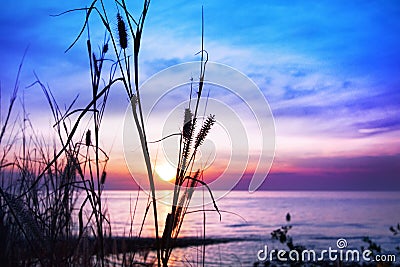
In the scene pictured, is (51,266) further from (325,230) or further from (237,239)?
(325,230)

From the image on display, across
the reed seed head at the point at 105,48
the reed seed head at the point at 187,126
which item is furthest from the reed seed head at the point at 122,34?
the reed seed head at the point at 105,48

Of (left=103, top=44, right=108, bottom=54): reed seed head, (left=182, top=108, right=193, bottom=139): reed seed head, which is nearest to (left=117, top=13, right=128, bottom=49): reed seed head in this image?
(left=182, top=108, right=193, bottom=139): reed seed head

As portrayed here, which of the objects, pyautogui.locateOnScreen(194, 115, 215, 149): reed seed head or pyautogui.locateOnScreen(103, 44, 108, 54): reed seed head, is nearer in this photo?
pyautogui.locateOnScreen(194, 115, 215, 149): reed seed head

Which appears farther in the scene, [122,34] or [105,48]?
[105,48]

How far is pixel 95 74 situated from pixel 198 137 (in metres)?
0.40

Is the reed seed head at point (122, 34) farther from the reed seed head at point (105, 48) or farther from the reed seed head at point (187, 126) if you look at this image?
the reed seed head at point (105, 48)

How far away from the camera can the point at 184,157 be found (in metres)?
0.99

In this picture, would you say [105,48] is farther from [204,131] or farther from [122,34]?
[204,131]

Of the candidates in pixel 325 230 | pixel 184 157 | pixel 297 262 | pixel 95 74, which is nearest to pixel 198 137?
pixel 184 157

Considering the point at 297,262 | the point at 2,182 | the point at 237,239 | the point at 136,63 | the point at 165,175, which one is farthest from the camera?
the point at 237,239

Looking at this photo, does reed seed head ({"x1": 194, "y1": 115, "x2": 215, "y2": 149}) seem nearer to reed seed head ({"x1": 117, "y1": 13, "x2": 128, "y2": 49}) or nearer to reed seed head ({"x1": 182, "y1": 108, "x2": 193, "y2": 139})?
reed seed head ({"x1": 182, "y1": 108, "x2": 193, "y2": 139})

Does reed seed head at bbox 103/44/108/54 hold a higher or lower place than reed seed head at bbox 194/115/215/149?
higher

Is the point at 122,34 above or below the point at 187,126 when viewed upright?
above

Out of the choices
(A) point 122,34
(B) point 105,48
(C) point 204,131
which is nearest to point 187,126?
(C) point 204,131
